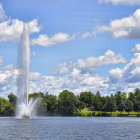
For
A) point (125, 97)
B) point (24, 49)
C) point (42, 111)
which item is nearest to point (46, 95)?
point (42, 111)

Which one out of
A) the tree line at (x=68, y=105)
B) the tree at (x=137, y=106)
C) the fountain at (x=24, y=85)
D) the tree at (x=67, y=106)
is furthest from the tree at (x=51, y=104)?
the fountain at (x=24, y=85)

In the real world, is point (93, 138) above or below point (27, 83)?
below

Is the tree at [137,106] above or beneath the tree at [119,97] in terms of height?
beneath

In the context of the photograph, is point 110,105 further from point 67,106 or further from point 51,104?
point 51,104

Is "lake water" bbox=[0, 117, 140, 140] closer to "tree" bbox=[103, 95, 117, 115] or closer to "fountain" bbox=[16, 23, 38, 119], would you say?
"fountain" bbox=[16, 23, 38, 119]

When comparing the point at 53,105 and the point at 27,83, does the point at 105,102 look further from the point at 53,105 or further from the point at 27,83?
the point at 27,83

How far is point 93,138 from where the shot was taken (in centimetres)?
4512

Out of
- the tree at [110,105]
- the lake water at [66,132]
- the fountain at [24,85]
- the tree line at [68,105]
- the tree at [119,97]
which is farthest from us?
the tree at [119,97]

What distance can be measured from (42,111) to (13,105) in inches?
610

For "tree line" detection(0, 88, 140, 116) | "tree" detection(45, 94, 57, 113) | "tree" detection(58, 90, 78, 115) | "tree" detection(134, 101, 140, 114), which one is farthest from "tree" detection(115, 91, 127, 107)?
"tree" detection(45, 94, 57, 113)

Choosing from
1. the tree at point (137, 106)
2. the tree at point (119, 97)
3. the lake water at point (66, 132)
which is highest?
the tree at point (119, 97)

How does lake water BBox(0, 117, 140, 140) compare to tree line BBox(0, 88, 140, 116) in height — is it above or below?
below

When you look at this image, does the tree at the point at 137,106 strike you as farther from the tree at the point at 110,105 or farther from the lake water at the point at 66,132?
the lake water at the point at 66,132

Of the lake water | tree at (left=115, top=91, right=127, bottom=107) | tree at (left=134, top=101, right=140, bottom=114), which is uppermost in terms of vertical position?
tree at (left=115, top=91, right=127, bottom=107)
